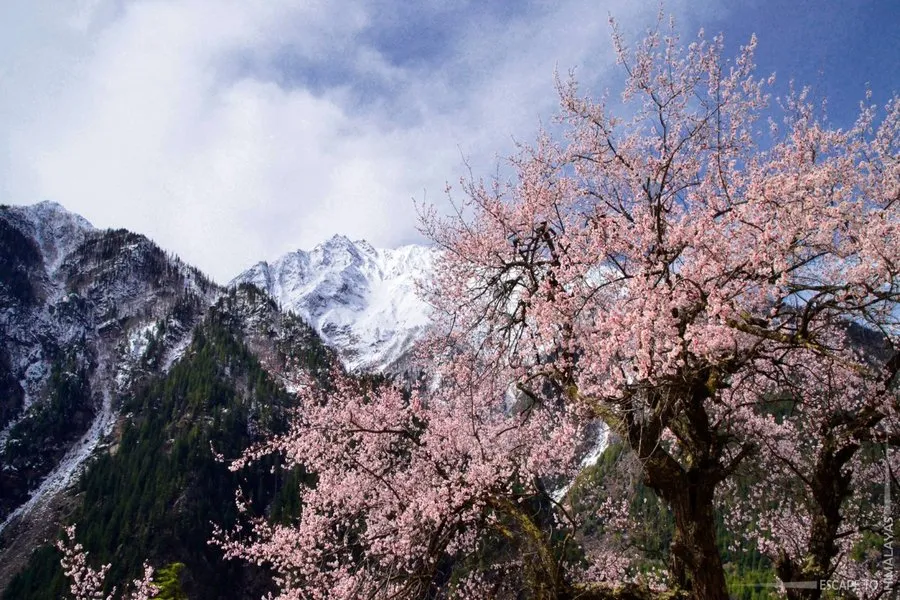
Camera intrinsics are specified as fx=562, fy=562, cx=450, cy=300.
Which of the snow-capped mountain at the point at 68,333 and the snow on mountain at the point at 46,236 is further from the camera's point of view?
the snow on mountain at the point at 46,236

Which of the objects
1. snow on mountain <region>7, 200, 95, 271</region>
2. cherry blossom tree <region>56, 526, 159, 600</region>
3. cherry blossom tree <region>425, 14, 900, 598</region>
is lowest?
cherry blossom tree <region>56, 526, 159, 600</region>

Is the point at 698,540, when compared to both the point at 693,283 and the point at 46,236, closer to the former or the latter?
the point at 693,283

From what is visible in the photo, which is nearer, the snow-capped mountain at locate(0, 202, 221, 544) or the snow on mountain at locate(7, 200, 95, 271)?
the snow-capped mountain at locate(0, 202, 221, 544)

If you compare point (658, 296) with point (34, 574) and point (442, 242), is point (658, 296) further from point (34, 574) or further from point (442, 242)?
point (34, 574)

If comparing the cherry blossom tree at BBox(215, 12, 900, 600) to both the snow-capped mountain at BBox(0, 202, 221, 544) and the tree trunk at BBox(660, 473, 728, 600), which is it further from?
the snow-capped mountain at BBox(0, 202, 221, 544)

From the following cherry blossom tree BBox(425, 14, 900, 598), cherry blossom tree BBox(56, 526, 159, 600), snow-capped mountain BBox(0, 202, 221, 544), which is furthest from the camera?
snow-capped mountain BBox(0, 202, 221, 544)

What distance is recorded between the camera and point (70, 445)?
13938cm

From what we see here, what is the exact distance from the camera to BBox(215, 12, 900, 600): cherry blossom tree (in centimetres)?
591

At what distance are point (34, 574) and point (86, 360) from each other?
301 ft

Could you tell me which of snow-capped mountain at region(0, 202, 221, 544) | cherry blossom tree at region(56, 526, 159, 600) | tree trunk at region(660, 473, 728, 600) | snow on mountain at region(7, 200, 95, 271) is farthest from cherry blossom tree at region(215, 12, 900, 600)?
snow on mountain at region(7, 200, 95, 271)

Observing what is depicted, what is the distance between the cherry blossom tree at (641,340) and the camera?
19.4 feet

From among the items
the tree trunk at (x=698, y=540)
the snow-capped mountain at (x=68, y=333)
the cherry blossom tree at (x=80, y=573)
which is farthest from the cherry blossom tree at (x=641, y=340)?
the snow-capped mountain at (x=68, y=333)

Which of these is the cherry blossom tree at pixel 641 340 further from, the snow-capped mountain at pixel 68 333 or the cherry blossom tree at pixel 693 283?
the snow-capped mountain at pixel 68 333

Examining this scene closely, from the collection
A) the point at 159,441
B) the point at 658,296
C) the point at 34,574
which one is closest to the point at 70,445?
the point at 159,441
